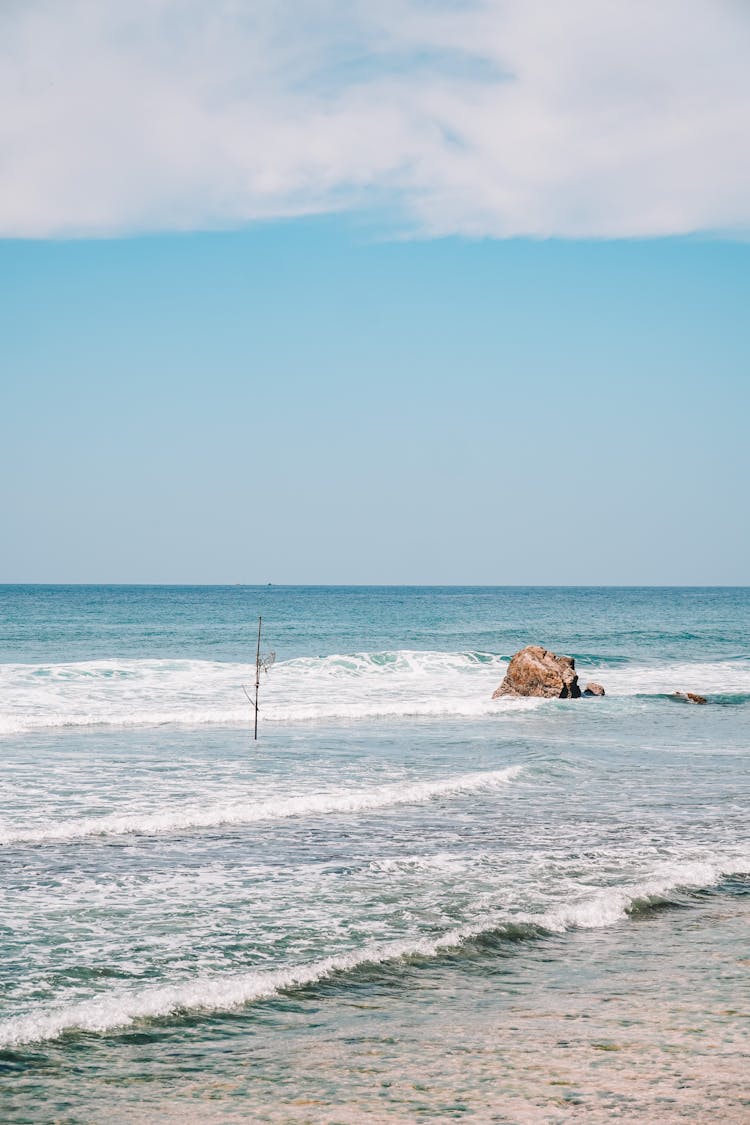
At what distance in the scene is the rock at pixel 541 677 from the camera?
31.9 m

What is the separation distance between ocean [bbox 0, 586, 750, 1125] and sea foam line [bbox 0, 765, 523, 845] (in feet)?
0.22

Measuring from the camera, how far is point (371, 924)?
955 centimetres

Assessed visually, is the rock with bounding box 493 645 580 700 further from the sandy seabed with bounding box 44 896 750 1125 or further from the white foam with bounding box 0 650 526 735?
the sandy seabed with bounding box 44 896 750 1125

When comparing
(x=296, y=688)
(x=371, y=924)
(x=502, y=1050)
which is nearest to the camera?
(x=502, y=1050)

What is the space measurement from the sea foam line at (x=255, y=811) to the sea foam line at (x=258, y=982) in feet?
17.9

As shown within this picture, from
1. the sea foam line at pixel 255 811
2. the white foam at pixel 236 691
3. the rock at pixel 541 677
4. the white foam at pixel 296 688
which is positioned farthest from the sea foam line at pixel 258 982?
the rock at pixel 541 677

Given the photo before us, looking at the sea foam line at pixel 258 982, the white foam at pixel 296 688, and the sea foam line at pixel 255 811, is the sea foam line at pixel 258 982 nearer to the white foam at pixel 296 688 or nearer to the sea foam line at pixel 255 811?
the sea foam line at pixel 255 811

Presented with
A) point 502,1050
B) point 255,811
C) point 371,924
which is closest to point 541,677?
point 255,811

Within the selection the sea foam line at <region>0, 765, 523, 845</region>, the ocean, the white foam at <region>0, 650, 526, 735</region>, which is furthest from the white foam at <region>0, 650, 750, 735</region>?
the sea foam line at <region>0, 765, 523, 845</region>

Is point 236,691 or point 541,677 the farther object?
point 236,691

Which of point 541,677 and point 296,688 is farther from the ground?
point 541,677

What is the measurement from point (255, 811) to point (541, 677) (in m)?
18.8

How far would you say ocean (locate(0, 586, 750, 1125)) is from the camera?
20.0 feet

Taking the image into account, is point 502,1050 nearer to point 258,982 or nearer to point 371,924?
point 258,982
